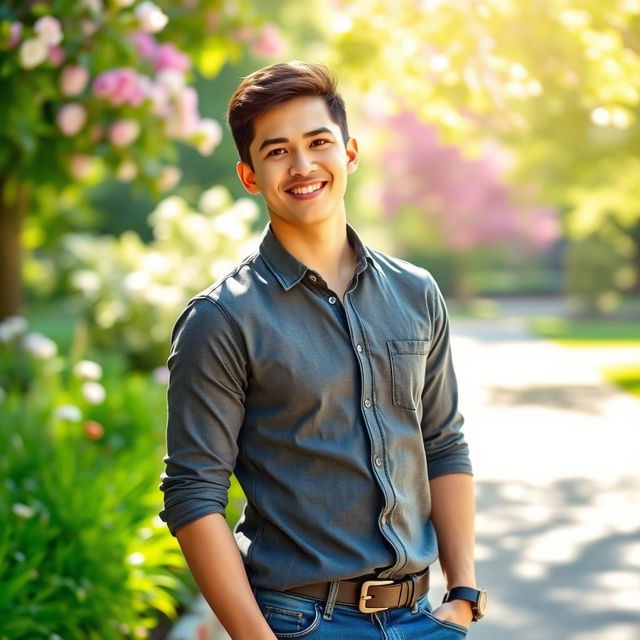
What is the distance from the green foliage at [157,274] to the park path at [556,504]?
3.12 metres

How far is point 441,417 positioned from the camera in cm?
279

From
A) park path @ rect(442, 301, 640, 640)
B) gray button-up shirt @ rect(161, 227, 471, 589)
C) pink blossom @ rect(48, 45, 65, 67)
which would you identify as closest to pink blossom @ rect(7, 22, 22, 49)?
pink blossom @ rect(48, 45, 65, 67)

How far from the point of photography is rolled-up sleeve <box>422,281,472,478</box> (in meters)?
2.76

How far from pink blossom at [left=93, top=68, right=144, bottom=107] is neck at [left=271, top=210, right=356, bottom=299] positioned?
4072 mm

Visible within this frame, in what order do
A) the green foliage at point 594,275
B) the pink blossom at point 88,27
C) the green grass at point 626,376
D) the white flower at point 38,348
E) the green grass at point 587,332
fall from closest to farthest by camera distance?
the pink blossom at point 88,27 < the white flower at point 38,348 < the green grass at point 626,376 < the green grass at point 587,332 < the green foliage at point 594,275

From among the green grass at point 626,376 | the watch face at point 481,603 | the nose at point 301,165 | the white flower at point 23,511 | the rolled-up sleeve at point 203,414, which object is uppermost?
the green grass at point 626,376

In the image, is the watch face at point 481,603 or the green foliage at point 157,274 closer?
the watch face at point 481,603

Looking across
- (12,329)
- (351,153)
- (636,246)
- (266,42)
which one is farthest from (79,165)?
(636,246)

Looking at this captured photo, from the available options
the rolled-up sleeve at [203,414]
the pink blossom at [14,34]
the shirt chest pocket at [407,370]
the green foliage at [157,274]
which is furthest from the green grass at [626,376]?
the rolled-up sleeve at [203,414]

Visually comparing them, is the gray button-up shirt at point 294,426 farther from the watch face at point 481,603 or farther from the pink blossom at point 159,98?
the pink blossom at point 159,98

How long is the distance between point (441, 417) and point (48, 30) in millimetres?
3974

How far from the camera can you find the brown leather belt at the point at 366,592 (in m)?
2.42

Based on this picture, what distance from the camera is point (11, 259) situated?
29.9 feet

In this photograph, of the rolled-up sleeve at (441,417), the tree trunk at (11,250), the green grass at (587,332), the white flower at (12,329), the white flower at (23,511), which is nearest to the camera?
the rolled-up sleeve at (441,417)
